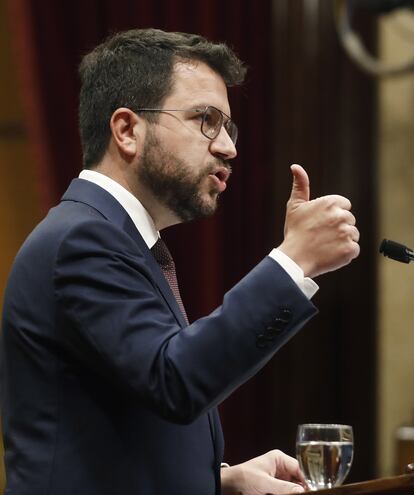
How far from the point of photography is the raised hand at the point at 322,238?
1.51m

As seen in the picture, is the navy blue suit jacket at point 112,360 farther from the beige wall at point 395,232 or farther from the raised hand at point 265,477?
the beige wall at point 395,232

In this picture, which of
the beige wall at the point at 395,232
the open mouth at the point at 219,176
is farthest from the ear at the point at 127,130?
the beige wall at the point at 395,232

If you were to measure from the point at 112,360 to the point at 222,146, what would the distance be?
47 centimetres

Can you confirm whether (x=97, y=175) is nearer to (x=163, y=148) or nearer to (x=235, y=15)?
(x=163, y=148)

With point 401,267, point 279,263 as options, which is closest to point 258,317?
point 279,263

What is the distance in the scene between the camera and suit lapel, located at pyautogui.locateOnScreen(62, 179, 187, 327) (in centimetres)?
165

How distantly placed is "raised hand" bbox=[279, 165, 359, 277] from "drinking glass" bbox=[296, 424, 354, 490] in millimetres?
294

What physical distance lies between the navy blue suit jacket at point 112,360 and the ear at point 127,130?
0.62ft

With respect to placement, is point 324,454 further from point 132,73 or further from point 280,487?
point 132,73

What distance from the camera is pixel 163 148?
1.75m

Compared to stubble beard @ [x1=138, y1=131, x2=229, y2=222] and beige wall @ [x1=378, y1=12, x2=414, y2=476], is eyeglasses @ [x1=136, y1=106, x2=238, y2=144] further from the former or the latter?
beige wall @ [x1=378, y1=12, x2=414, y2=476]

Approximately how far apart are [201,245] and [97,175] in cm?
200

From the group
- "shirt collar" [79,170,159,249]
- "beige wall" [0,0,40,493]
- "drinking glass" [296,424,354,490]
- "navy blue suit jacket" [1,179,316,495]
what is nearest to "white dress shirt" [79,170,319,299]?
"shirt collar" [79,170,159,249]

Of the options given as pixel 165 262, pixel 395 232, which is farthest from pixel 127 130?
pixel 395 232
